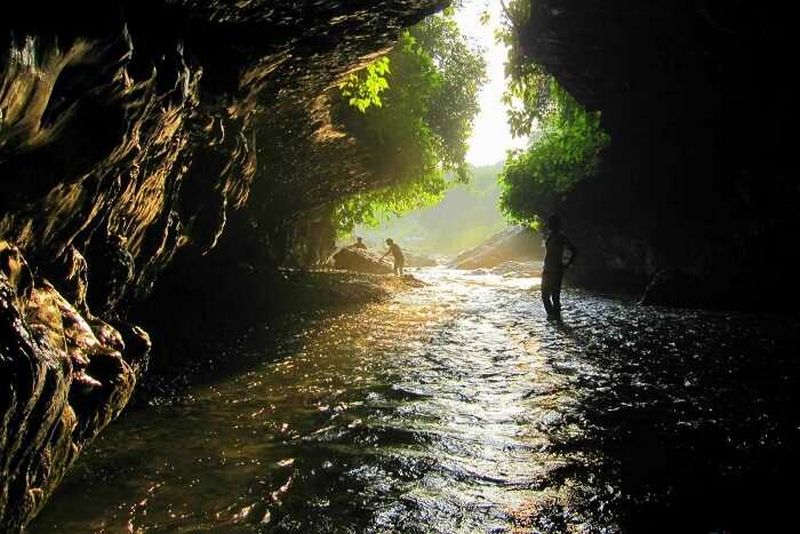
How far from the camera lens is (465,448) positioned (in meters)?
4.38

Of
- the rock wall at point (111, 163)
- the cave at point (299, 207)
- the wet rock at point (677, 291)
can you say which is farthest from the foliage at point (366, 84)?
the wet rock at point (677, 291)

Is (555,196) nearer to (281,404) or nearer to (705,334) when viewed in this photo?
(705,334)

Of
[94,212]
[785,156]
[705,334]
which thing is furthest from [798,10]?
[94,212]

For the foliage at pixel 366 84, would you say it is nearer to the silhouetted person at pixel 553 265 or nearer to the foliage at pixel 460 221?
the silhouetted person at pixel 553 265

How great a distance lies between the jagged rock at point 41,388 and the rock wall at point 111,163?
14mm

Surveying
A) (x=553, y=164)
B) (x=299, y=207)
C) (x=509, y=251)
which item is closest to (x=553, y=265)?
(x=553, y=164)

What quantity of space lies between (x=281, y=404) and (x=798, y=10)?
32.0ft

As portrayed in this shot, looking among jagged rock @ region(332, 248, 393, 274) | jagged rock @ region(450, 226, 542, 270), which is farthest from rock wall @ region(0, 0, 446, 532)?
jagged rock @ region(450, 226, 542, 270)

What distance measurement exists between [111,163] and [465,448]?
4214mm

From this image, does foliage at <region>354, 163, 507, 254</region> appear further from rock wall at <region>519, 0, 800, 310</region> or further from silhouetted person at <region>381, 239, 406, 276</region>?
rock wall at <region>519, 0, 800, 310</region>

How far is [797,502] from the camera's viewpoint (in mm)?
3211

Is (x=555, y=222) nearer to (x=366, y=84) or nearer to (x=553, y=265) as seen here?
(x=553, y=265)

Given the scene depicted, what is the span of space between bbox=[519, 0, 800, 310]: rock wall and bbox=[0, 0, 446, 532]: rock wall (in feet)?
16.3

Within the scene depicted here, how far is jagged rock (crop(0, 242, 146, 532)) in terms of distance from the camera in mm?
2779
